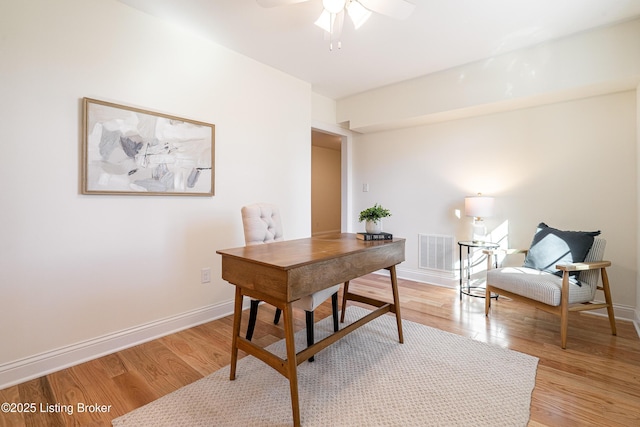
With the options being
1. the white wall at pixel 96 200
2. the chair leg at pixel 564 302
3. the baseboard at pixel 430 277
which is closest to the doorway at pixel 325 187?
the baseboard at pixel 430 277

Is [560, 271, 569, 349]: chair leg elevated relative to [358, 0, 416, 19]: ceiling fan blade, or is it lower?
lower

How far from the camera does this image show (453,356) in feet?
6.54

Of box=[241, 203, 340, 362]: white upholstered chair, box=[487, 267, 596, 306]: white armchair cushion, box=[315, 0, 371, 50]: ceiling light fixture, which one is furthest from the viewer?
box=[487, 267, 596, 306]: white armchair cushion

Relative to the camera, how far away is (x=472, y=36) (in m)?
2.52

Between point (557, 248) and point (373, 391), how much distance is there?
207 cm

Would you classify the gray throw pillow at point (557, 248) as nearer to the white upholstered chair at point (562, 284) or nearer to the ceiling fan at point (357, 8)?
the white upholstered chair at point (562, 284)

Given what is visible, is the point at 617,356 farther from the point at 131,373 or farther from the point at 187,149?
the point at 187,149

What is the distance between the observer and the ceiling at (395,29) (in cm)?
Answer: 214

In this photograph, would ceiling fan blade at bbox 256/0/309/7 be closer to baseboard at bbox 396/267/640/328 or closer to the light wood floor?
the light wood floor

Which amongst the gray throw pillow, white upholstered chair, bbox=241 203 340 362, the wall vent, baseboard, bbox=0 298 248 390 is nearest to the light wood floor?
baseboard, bbox=0 298 248 390

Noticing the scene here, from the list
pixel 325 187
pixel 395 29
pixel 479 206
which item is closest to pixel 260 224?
pixel 395 29

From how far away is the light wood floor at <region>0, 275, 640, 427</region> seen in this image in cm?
147

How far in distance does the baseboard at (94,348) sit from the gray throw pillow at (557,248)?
294cm

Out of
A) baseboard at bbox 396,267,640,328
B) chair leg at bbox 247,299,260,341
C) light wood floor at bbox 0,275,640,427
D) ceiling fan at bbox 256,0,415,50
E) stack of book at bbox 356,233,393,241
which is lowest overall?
light wood floor at bbox 0,275,640,427
